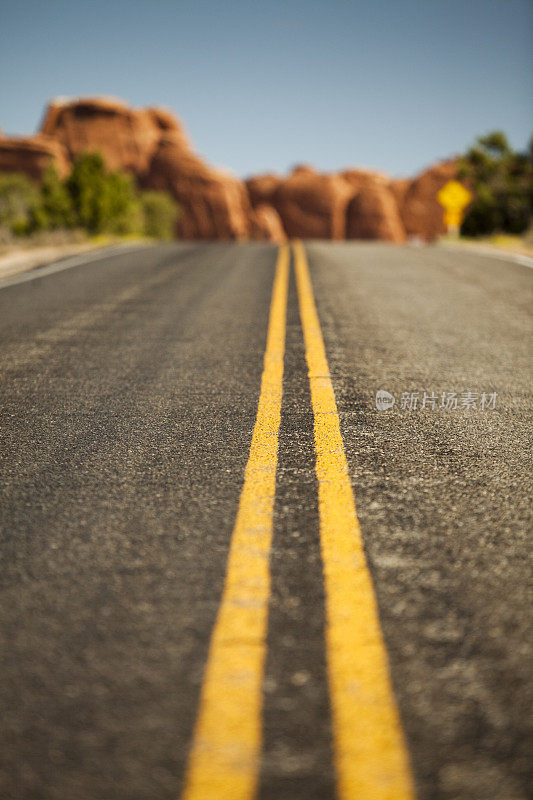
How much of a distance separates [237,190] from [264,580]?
5925 centimetres

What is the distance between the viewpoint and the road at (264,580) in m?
1.09

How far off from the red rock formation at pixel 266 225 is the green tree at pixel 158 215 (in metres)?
11.0

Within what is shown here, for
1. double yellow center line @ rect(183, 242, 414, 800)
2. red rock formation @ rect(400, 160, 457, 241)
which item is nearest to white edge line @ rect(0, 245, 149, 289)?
double yellow center line @ rect(183, 242, 414, 800)

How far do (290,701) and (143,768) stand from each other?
1.03 feet

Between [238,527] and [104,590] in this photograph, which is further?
[238,527]

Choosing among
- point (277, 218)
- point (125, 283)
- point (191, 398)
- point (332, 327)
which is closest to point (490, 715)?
point (191, 398)

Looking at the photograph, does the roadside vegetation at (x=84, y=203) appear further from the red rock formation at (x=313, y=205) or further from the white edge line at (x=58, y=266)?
the red rock formation at (x=313, y=205)

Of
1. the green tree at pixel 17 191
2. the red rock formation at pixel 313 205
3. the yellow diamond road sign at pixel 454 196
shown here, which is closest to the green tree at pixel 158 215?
the green tree at pixel 17 191

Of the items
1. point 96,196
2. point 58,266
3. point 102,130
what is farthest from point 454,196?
point 102,130

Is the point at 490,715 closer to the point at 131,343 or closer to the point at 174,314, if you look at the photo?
the point at 131,343

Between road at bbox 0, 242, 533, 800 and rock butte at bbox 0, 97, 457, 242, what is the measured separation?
5232 centimetres

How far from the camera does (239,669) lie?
1280 millimetres

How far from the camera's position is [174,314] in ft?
17.8

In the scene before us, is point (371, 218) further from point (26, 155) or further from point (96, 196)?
point (96, 196)
